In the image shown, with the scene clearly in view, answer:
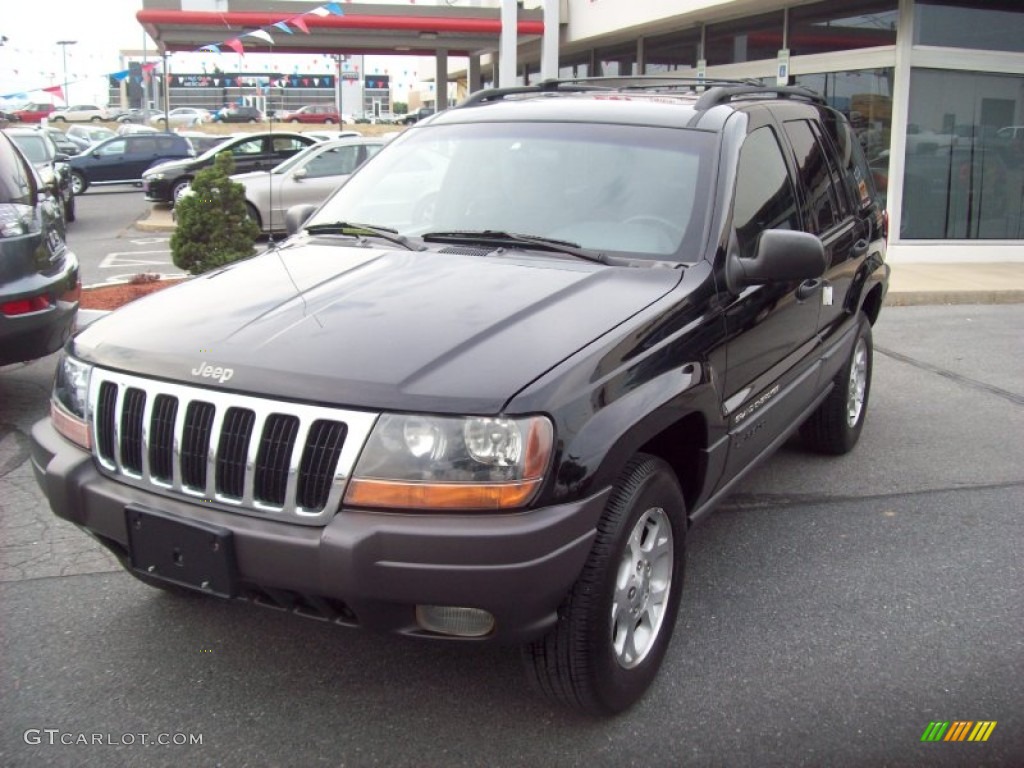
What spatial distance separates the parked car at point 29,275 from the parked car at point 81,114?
200 ft

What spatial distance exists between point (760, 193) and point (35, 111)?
63372mm

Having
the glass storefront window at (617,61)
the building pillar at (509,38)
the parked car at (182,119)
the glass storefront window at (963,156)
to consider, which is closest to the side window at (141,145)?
the building pillar at (509,38)

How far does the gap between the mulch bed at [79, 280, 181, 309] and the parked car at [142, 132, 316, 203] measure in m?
8.85

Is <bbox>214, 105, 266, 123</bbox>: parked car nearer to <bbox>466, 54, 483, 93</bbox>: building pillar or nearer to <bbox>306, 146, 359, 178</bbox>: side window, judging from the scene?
<bbox>466, 54, 483, 93</bbox>: building pillar

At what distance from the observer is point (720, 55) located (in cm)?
1628

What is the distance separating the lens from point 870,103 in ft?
43.3

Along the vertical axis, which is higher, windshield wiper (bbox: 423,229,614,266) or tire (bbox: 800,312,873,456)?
windshield wiper (bbox: 423,229,614,266)

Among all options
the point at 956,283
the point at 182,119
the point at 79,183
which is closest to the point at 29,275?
the point at 956,283

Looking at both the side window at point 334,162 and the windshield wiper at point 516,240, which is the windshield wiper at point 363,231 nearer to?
the windshield wiper at point 516,240

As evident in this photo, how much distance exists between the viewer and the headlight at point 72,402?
3.08 metres

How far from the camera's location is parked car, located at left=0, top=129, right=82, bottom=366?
5.73 metres

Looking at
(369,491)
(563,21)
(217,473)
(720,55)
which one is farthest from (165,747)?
(563,21)

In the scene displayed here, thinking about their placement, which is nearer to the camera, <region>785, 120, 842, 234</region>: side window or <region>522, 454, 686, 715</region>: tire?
<region>522, 454, 686, 715</region>: tire

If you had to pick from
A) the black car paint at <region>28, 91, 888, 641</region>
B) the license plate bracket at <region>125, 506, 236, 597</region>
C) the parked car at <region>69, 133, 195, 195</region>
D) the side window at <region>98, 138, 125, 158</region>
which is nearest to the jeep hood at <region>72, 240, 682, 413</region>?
the black car paint at <region>28, 91, 888, 641</region>
